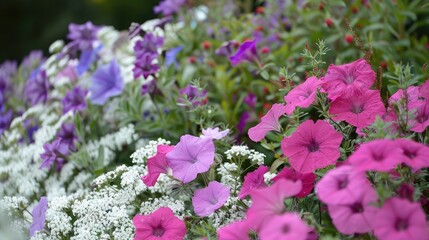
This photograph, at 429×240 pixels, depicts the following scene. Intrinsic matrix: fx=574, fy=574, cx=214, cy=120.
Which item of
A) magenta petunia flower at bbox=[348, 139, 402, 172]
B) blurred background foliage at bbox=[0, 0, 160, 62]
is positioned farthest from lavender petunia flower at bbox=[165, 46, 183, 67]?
blurred background foliage at bbox=[0, 0, 160, 62]

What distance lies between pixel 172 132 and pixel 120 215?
0.56 meters

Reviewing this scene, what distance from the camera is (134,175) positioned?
139 cm

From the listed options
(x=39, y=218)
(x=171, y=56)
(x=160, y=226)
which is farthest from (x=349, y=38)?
(x=39, y=218)

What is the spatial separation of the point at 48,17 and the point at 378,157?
535 centimetres

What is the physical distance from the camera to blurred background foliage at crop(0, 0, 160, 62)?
5.56m

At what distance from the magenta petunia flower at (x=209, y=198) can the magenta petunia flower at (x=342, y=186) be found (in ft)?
0.99

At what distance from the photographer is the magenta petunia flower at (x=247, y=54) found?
182 cm

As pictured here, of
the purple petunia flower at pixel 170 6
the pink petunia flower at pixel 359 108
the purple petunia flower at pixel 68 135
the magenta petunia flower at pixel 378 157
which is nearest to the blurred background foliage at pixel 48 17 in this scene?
the purple petunia flower at pixel 170 6

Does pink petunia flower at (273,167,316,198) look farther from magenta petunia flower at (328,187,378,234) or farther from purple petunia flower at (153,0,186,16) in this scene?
purple petunia flower at (153,0,186,16)

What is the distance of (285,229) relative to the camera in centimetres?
92

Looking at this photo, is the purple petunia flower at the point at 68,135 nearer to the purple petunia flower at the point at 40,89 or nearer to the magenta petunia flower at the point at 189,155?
the purple petunia flower at the point at 40,89

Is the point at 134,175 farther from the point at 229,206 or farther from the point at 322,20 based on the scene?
the point at 322,20

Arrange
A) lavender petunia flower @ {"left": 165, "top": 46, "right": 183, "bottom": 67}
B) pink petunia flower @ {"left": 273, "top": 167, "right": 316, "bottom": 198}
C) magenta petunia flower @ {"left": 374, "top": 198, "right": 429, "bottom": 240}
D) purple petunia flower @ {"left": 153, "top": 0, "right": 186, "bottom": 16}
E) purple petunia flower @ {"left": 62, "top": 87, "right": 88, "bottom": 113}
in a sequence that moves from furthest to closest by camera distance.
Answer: purple petunia flower @ {"left": 153, "top": 0, "right": 186, "bottom": 16} < lavender petunia flower @ {"left": 165, "top": 46, "right": 183, "bottom": 67} < purple petunia flower @ {"left": 62, "top": 87, "right": 88, "bottom": 113} < pink petunia flower @ {"left": 273, "top": 167, "right": 316, "bottom": 198} < magenta petunia flower @ {"left": 374, "top": 198, "right": 429, "bottom": 240}

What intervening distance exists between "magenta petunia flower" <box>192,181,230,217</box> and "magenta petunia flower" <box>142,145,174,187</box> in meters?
0.10
